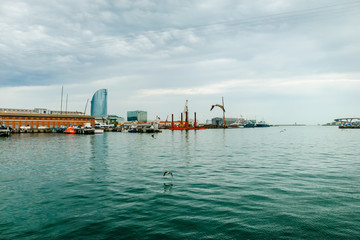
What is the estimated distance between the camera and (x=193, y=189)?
14.8m

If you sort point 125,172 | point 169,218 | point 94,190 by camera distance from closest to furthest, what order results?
point 169,218 < point 94,190 < point 125,172

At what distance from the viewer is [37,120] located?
453ft

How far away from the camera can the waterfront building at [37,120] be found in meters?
128

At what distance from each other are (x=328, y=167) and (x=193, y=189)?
15.4 metres

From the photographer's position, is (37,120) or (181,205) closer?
(181,205)

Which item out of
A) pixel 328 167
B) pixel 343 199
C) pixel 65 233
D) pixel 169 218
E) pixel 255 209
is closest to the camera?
pixel 65 233

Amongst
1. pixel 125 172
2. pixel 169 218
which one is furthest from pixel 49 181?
pixel 169 218

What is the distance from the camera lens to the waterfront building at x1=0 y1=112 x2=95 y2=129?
12760cm

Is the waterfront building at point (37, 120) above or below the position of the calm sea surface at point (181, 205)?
above

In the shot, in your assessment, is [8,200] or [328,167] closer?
[8,200]

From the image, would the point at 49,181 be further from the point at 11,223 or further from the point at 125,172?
the point at 11,223

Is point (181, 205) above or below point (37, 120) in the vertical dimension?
below

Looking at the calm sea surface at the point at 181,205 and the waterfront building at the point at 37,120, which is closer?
the calm sea surface at the point at 181,205

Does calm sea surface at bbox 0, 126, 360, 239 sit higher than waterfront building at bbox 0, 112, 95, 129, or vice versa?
waterfront building at bbox 0, 112, 95, 129
